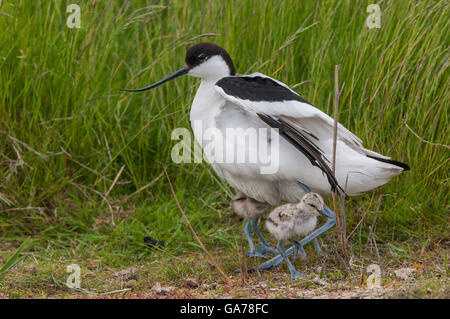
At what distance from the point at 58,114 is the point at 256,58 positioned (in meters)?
1.62

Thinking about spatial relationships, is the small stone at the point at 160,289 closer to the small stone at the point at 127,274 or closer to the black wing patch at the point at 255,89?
the small stone at the point at 127,274

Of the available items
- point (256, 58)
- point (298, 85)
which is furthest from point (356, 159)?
point (256, 58)

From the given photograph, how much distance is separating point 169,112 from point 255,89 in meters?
1.60

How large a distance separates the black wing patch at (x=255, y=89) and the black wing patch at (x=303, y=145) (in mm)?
141

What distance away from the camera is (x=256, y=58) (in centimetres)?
568

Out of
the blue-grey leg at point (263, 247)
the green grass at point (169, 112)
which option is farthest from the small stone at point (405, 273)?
the blue-grey leg at point (263, 247)

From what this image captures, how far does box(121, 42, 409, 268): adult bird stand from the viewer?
4.19 meters

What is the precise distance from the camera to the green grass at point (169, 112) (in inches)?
193

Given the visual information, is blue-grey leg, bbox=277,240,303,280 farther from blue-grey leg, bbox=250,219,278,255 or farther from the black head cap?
the black head cap

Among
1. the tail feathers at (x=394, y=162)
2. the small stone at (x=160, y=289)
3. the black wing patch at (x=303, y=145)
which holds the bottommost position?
the small stone at (x=160, y=289)

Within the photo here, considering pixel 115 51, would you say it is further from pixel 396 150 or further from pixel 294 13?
pixel 396 150

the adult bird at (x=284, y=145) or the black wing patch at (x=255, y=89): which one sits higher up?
the black wing patch at (x=255, y=89)

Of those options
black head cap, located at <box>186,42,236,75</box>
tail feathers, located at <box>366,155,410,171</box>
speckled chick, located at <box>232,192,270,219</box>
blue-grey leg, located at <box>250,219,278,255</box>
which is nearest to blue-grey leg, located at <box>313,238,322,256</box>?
blue-grey leg, located at <box>250,219,278,255</box>

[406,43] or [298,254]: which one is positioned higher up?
[406,43]
